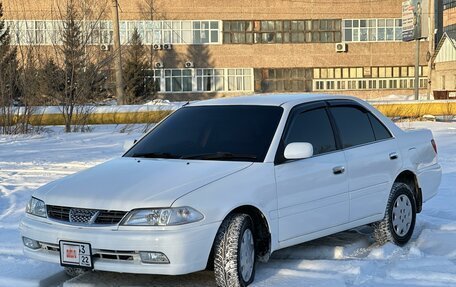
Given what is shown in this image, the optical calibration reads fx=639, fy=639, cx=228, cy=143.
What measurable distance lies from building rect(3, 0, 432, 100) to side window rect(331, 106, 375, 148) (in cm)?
4756

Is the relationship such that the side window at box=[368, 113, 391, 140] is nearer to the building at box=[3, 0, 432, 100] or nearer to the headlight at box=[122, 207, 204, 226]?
the headlight at box=[122, 207, 204, 226]

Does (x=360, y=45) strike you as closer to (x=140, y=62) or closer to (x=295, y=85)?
(x=295, y=85)

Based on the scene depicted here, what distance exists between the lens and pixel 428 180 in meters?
7.20

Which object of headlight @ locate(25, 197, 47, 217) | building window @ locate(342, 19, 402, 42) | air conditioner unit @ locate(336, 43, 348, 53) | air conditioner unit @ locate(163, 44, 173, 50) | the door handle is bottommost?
headlight @ locate(25, 197, 47, 217)

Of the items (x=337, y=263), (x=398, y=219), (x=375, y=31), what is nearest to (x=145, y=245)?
(x=337, y=263)

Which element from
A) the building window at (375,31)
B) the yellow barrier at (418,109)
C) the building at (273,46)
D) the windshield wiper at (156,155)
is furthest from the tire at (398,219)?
the building window at (375,31)

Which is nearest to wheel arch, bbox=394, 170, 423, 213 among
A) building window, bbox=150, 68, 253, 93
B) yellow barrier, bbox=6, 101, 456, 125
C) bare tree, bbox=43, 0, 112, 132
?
bare tree, bbox=43, 0, 112, 132

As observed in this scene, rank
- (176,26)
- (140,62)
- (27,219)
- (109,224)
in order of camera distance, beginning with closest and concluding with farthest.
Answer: (109,224)
(27,219)
(140,62)
(176,26)

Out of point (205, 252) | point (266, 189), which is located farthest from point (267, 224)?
point (205, 252)

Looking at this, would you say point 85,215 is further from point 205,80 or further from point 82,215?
point 205,80

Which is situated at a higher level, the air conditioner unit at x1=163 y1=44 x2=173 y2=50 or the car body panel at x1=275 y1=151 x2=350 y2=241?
the air conditioner unit at x1=163 y1=44 x2=173 y2=50

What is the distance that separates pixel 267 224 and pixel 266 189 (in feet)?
0.94

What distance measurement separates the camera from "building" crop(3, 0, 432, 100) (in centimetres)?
5350

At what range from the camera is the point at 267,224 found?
520 cm
